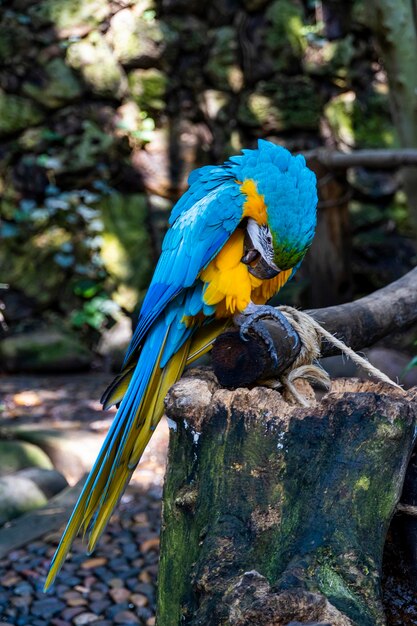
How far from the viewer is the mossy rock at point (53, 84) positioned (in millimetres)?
4383

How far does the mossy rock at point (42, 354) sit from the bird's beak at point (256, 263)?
2969 millimetres

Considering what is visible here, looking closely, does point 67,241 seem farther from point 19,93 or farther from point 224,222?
point 224,222

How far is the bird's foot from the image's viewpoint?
1.11 meters

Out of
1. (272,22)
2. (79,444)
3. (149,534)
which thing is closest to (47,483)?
(79,444)

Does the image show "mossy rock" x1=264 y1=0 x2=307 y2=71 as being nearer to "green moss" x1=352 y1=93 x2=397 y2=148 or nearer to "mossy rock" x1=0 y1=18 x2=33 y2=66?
"green moss" x1=352 y1=93 x2=397 y2=148

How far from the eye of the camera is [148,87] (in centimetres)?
450

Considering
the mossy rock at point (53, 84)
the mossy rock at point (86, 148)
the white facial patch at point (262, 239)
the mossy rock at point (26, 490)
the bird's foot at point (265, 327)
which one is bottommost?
the mossy rock at point (26, 490)

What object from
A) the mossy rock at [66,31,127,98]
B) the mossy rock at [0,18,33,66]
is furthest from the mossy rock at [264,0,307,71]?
the mossy rock at [0,18,33,66]

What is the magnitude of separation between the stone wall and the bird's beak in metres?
3.02

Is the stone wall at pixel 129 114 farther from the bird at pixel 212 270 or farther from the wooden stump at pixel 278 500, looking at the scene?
the wooden stump at pixel 278 500

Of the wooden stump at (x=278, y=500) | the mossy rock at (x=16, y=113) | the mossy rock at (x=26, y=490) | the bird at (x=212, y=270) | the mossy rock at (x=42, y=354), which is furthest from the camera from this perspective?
the mossy rock at (x=16, y=113)

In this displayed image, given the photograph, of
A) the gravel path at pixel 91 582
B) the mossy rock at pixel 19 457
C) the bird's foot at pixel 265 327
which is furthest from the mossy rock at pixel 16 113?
the bird's foot at pixel 265 327

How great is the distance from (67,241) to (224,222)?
10.5ft

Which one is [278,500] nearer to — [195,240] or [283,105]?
[195,240]
